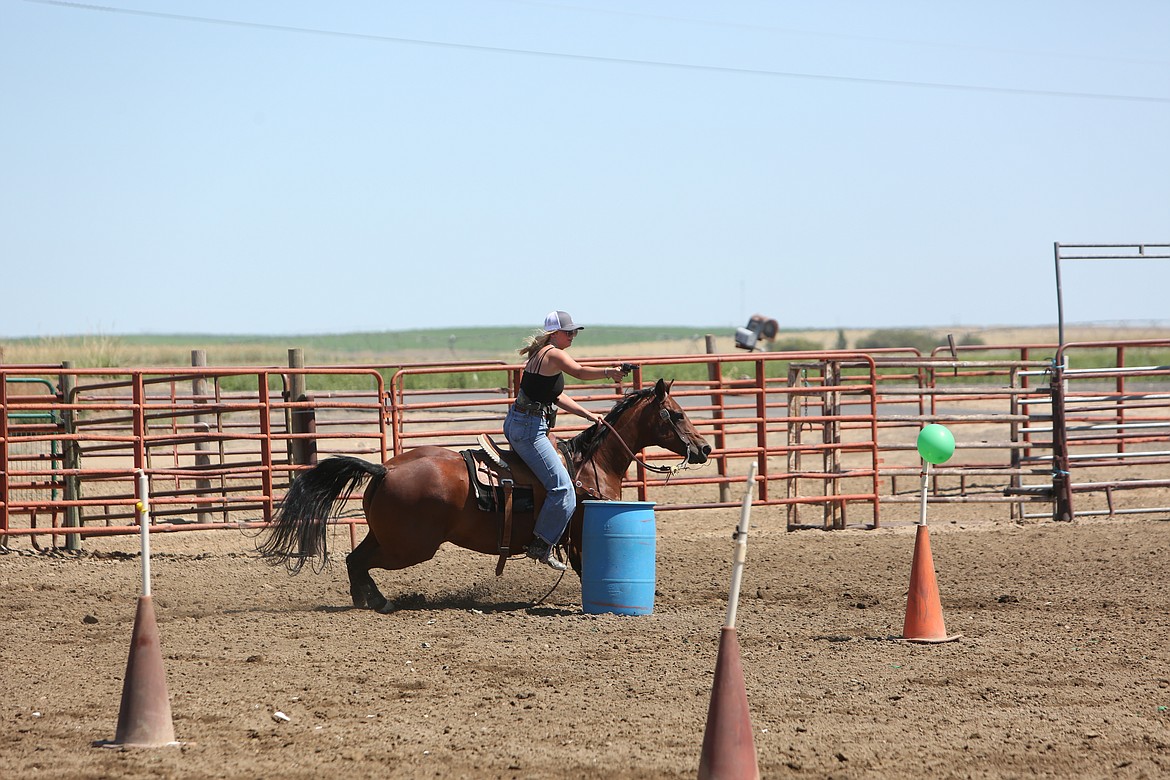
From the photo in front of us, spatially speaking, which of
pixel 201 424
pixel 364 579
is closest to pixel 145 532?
pixel 364 579

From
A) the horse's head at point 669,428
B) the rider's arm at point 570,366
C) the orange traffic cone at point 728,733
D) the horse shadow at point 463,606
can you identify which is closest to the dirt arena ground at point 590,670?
the horse shadow at point 463,606

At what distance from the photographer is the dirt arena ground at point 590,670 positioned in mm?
4973

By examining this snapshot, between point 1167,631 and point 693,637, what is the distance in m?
2.83

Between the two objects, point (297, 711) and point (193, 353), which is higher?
point (193, 353)

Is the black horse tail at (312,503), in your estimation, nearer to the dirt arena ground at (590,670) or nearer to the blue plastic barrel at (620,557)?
the dirt arena ground at (590,670)

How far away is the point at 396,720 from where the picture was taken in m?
5.57

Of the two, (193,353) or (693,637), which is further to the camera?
(193,353)

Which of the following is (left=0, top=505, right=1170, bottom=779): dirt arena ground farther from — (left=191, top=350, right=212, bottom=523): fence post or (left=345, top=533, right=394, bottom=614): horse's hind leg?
(left=191, top=350, right=212, bottom=523): fence post

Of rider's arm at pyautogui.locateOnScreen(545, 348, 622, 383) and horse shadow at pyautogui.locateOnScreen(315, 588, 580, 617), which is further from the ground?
rider's arm at pyautogui.locateOnScreen(545, 348, 622, 383)

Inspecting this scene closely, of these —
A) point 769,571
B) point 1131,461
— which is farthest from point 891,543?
point 1131,461

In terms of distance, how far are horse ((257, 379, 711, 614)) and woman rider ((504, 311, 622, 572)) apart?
0.16m

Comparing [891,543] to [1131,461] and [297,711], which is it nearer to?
[1131,461]

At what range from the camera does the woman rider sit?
8.40 meters

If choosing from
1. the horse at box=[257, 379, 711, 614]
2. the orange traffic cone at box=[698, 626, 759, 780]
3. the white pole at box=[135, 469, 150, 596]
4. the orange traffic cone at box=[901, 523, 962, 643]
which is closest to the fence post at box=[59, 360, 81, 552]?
the horse at box=[257, 379, 711, 614]
